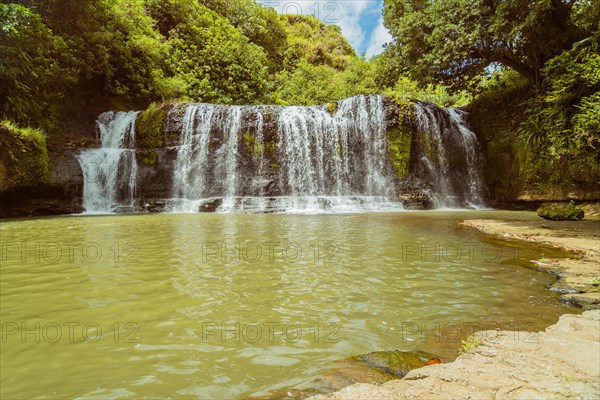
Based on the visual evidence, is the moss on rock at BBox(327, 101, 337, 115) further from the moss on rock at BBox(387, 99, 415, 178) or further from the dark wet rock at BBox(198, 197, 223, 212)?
the dark wet rock at BBox(198, 197, 223, 212)

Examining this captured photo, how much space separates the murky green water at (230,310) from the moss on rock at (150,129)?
11.8 meters

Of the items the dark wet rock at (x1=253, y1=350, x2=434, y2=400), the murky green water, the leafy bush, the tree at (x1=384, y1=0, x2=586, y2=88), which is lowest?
the dark wet rock at (x1=253, y1=350, x2=434, y2=400)

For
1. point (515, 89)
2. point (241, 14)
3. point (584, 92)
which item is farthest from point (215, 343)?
point (241, 14)

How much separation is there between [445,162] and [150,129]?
46.0ft

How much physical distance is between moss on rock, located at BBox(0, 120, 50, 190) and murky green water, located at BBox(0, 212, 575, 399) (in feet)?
29.5

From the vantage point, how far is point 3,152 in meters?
12.2

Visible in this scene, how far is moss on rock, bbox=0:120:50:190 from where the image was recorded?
12.2 meters

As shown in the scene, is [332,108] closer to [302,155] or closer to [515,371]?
[302,155]

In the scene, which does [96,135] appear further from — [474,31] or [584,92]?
[584,92]

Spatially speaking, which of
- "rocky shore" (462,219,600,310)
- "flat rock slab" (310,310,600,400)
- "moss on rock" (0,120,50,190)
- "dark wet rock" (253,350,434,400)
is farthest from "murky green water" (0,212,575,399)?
"moss on rock" (0,120,50,190)

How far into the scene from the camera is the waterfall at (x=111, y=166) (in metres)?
15.1

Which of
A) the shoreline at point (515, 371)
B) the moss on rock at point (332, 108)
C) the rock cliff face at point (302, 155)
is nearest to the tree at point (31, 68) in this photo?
the rock cliff face at point (302, 155)

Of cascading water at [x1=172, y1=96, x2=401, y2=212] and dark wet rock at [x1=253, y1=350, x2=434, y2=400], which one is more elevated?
cascading water at [x1=172, y1=96, x2=401, y2=212]

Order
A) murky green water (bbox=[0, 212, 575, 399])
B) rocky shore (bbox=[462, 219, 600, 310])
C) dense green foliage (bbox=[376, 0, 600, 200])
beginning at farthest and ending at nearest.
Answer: dense green foliage (bbox=[376, 0, 600, 200]), rocky shore (bbox=[462, 219, 600, 310]), murky green water (bbox=[0, 212, 575, 399])
